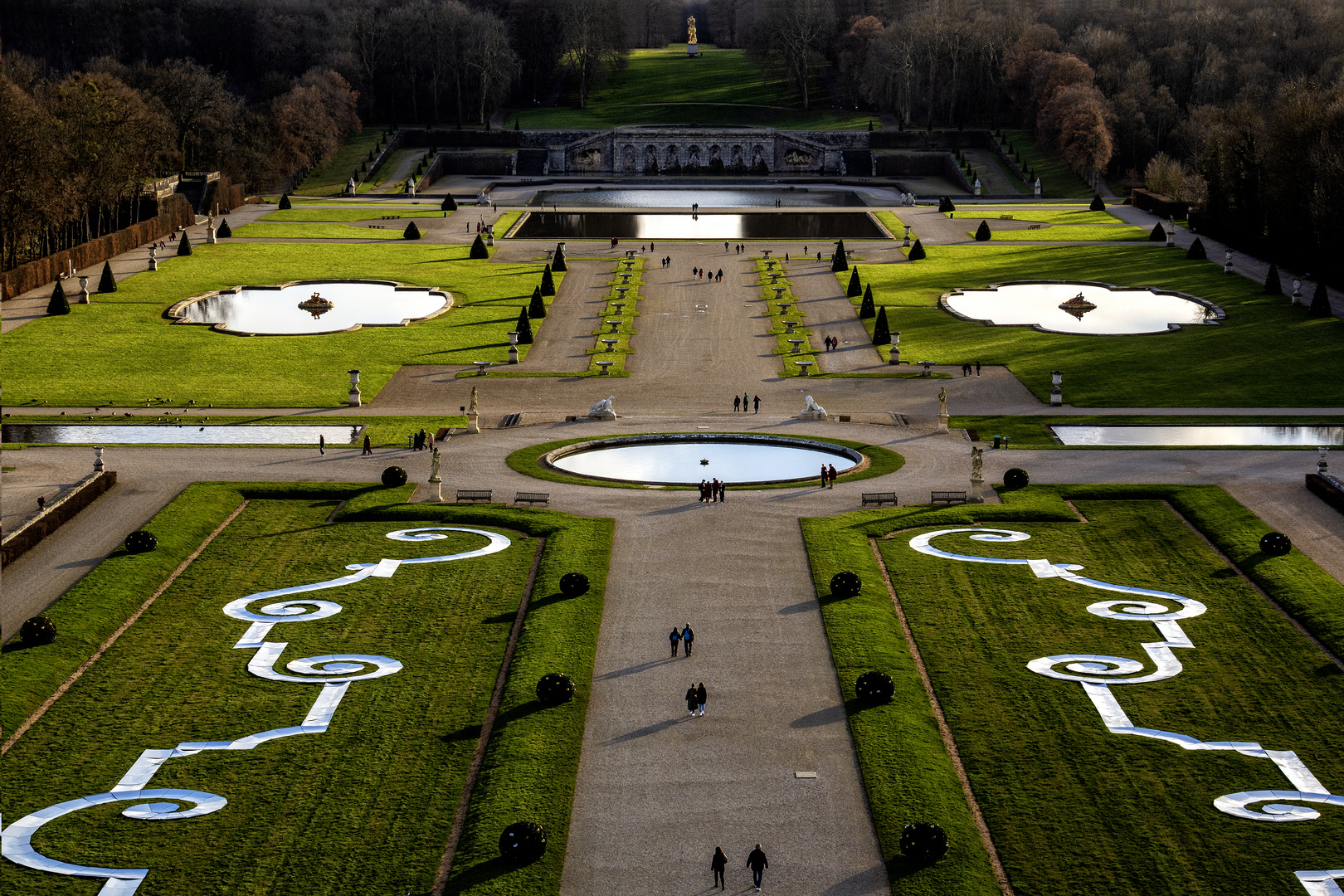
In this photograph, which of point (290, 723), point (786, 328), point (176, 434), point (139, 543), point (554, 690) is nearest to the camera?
point (290, 723)

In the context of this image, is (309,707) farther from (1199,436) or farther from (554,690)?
(1199,436)

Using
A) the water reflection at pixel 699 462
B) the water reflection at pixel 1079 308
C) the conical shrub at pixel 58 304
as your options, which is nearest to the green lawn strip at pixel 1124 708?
the water reflection at pixel 699 462

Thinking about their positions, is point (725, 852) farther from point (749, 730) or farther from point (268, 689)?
point (268, 689)

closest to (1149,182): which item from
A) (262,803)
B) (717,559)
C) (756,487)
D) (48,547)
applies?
(756,487)

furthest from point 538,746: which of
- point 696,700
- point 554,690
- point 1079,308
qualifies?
point 1079,308

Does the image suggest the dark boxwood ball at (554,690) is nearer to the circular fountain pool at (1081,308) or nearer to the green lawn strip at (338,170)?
the circular fountain pool at (1081,308)

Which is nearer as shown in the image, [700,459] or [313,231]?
[700,459]

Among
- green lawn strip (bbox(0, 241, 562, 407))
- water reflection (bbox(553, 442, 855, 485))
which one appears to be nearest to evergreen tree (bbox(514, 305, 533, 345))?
green lawn strip (bbox(0, 241, 562, 407))
